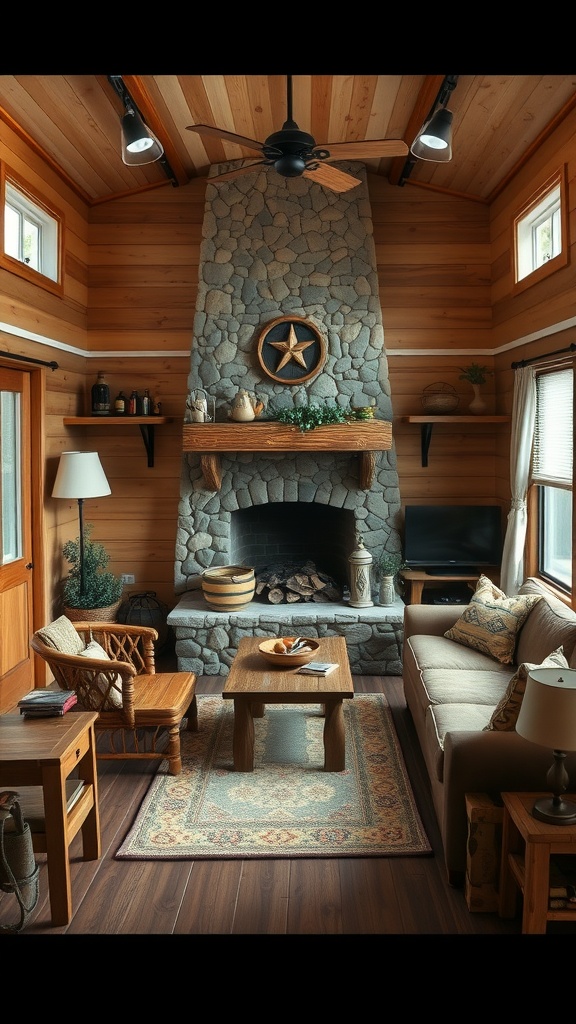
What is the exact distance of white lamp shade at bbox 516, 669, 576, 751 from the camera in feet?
7.79

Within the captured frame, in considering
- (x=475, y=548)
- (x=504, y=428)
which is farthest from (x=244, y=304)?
(x=475, y=548)

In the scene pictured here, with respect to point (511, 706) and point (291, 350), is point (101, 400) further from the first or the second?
point (511, 706)

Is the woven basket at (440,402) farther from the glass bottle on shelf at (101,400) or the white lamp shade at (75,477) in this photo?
the white lamp shade at (75,477)

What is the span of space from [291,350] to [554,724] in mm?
4056

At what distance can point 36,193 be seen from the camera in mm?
4961

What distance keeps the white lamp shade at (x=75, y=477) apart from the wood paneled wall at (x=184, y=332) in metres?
0.61

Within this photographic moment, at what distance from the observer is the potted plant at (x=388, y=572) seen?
576cm

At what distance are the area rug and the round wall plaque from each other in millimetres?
2701

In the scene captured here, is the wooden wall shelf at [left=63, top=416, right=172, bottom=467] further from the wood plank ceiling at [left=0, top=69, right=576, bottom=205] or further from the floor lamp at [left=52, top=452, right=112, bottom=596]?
the wood plank ceiling at [left=0, top=69, right=576, bottom=205]

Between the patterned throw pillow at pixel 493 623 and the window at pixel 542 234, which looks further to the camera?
the window at pixel 542 234

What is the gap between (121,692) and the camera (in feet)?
12.4

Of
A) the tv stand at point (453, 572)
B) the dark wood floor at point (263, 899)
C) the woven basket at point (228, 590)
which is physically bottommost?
the dark wood floor at point (263, 899)

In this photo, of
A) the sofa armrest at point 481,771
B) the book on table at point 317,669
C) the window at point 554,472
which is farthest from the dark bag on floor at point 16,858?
the window at point 554,472

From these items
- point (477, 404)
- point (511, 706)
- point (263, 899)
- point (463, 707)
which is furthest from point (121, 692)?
point (477, 404)
